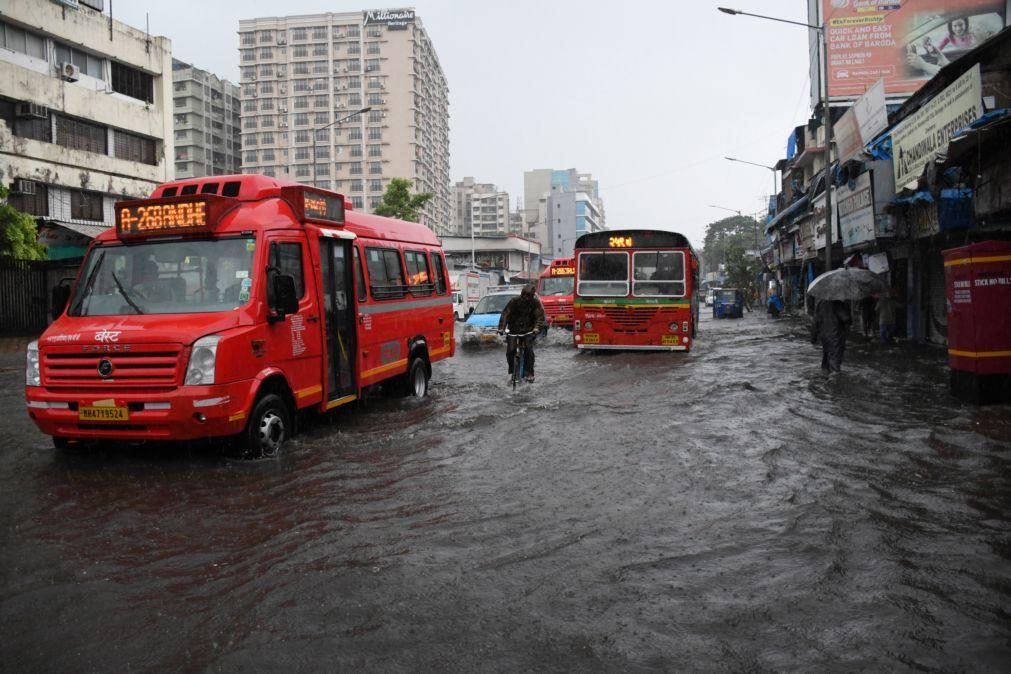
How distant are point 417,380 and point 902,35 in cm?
2568

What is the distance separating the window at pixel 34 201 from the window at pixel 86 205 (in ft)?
3.86

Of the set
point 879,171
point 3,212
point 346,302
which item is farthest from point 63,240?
point 879,171

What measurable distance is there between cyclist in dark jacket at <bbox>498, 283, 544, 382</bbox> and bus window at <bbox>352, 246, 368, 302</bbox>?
161 inches

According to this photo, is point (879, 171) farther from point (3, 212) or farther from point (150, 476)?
point (3, 212)

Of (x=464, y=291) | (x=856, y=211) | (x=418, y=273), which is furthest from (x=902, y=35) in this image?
(x=418, y=273)

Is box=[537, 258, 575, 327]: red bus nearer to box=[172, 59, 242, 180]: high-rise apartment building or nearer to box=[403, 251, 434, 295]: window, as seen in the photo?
box=[403, 251, 434, 295]: window

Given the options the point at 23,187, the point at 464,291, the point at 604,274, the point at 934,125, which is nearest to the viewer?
the point at 934,125

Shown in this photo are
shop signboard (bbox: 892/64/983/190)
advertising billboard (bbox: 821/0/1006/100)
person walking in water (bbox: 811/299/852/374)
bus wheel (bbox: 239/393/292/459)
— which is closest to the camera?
bus wheel (bbox: 239/393/292/459)

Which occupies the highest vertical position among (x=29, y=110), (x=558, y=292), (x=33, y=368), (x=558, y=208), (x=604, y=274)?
(x=558, y=208)

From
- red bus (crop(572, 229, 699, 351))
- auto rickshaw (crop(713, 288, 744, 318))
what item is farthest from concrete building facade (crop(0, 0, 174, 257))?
auto rickshaw (crop(713, 288, 744, 318))

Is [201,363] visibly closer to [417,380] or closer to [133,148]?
[417,380]

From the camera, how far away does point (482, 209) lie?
177875 millimetres

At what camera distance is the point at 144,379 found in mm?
6848

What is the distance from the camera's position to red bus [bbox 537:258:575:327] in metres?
27.8
